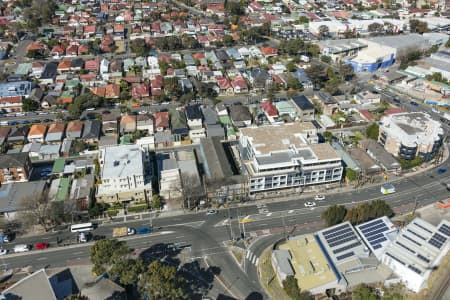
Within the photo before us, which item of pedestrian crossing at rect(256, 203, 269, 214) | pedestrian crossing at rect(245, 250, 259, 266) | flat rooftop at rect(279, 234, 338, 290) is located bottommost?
pedestrian crossing at rect(245, 250, 259, 266)

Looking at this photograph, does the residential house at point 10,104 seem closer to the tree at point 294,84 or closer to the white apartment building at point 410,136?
the tree at point 294,84

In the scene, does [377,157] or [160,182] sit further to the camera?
[377,157]

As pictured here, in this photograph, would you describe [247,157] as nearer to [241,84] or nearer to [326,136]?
[326,136]

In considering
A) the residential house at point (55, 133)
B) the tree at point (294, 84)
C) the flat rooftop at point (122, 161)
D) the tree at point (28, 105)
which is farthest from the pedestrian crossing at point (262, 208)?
the tree at point (28, 105)

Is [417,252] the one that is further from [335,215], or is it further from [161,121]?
[161,121]

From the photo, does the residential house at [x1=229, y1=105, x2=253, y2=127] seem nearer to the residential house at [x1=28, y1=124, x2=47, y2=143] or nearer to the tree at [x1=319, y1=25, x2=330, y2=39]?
the residential house at [x1=28, y1=124, x2=47, y2=143]

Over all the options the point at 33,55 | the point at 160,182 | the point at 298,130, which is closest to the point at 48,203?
the point at 160,182

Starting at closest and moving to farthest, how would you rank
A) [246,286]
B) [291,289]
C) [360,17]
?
[291,289] < [246,286] < [360,17]

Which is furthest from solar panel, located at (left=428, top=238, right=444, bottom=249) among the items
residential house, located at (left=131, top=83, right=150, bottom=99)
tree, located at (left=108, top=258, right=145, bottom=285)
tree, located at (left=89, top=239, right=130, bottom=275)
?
residential house, located at (left=131, top=83, right=150, bottom=99)
